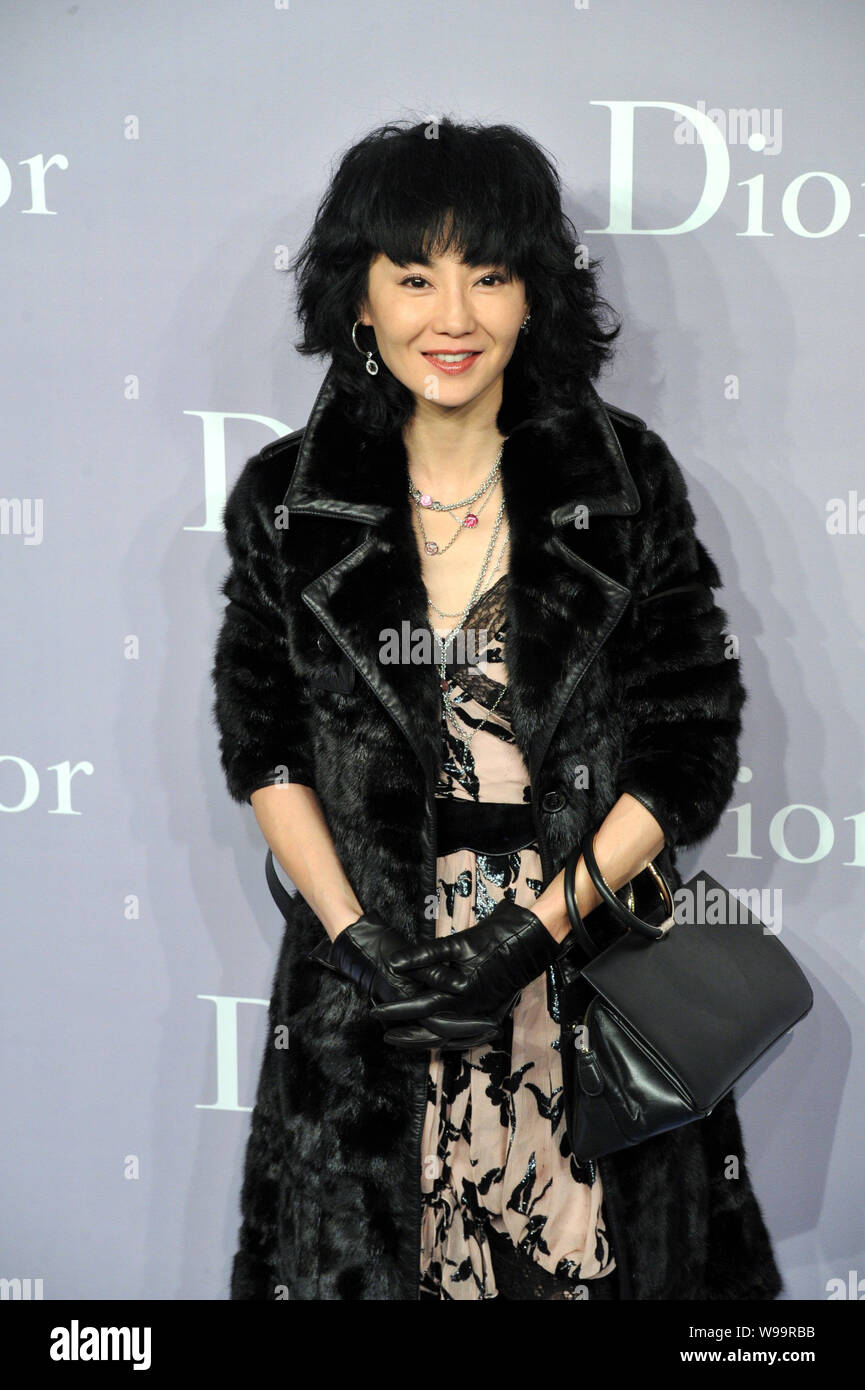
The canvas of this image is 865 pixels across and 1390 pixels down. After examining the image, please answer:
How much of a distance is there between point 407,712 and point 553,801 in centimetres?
24

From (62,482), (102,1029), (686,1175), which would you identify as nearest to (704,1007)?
(686,1175)

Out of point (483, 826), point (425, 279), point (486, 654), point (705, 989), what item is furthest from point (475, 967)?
point (425, 279)

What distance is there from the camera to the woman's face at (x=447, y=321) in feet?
5.99

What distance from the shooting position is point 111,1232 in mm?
2617

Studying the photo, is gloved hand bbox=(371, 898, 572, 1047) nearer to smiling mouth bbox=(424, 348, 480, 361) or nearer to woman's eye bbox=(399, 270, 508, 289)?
smiling mouth bbox=(424, 348, 480, 361)

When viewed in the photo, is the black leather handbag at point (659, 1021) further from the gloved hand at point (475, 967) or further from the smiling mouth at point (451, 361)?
the smiling mouth at point (451, 361)

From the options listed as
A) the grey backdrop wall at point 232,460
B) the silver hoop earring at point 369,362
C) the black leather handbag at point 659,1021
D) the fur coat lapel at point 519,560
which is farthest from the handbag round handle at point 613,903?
the silver hoop earring at point 369,362

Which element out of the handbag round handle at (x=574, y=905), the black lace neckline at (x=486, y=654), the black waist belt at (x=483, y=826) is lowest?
the handbag round handle at (x=574, y=905)

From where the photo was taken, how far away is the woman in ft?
6.06

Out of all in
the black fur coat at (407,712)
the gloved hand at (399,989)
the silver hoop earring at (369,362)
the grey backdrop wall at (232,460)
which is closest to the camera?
the gloved hand at (399,989)

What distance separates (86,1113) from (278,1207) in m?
0.65

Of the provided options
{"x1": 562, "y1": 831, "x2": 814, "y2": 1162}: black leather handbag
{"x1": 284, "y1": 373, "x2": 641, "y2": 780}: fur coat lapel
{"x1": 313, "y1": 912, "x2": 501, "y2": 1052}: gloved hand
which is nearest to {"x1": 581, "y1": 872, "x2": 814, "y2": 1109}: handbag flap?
{"x1": 562, "y1": 831, "x2": 814, "y2": 1162}: black leather handbag

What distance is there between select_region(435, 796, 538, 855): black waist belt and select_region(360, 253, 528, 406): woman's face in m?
0.57

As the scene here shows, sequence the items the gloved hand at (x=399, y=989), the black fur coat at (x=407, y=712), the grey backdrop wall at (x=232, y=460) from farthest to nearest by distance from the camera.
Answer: the grey backdrop wall at (x=232, y=460)
the black fur coat at (x=407, y=712)
the gloved hand at (x=399, y=989)
